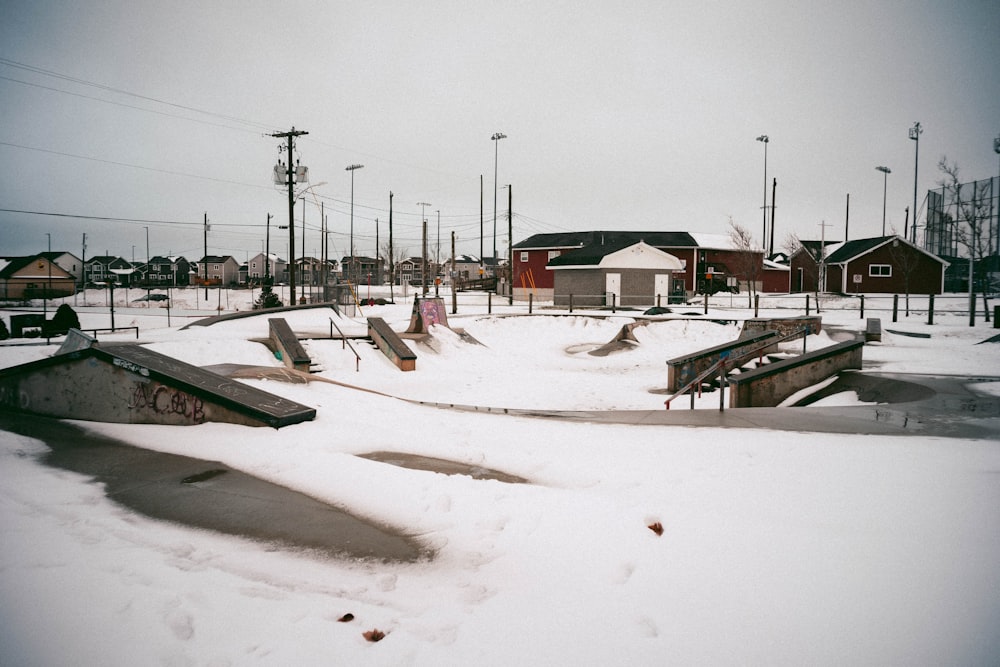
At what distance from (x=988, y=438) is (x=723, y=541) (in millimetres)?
5021

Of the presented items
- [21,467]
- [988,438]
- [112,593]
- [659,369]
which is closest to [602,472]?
[112,593]

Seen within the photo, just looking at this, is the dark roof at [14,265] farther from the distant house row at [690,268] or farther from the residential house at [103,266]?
the distant house row at [690,268]

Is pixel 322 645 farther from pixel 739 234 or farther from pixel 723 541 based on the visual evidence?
pixel 739 234

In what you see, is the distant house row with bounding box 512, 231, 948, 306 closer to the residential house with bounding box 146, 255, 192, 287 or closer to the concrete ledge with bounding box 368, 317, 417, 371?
the concrete ledge with bounding box 368, 317, 417, 371

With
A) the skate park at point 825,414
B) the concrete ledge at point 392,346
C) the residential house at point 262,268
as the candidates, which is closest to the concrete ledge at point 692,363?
the skate park at point 825,414

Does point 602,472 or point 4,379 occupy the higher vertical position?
point 4,379

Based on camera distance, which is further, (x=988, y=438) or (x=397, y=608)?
(x=988, y=438)

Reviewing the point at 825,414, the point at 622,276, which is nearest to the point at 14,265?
the point at 622,276

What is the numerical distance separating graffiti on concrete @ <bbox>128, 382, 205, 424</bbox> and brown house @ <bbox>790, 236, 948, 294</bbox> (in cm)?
4322

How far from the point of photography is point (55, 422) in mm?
7781

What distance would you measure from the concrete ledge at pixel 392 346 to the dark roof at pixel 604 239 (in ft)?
112

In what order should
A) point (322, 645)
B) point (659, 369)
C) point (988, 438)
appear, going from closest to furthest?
point (322, 645), point (988, 438), point (659, 369)

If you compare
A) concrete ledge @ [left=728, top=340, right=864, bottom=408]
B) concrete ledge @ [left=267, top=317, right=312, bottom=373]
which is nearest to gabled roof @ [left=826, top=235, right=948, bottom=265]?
concrete ledge @ [left=728, top=340, right=864, bottom=408]

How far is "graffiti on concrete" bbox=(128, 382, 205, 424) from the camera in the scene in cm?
754
